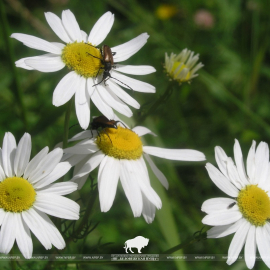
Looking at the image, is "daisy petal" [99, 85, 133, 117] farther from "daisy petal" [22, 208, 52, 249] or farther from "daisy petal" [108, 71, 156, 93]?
"daisy petal" [22, 208, 52, 249]

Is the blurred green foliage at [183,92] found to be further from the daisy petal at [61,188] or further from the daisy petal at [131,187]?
the daisy petal at [61,188]

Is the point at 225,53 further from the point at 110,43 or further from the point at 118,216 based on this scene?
the point at 118,216

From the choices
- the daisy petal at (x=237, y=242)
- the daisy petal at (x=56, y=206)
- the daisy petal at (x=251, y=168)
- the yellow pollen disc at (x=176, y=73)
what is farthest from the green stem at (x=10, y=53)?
the daisy petal at (x=237, y=242)

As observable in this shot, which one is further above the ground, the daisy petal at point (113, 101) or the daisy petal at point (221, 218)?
the daisy petal at point (113, 101)

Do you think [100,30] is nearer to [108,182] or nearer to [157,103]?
[157,103]

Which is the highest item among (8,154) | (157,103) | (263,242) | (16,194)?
(157,103)

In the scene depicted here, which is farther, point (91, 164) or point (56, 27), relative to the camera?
point (56, 27)

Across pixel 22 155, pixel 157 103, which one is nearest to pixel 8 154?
pixel 22 155
